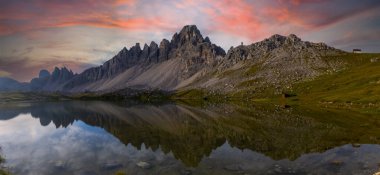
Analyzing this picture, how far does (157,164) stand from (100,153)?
17111 mm

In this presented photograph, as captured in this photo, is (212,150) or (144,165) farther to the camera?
(212,150)

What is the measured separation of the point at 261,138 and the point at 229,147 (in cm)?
1189

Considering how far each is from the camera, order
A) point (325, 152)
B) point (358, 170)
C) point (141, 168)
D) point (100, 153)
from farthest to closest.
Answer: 1. point (100, 153)
2. point (325, 152)
3. point (141, 168)
4. point (358, 170)

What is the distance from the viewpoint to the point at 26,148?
70250 mm

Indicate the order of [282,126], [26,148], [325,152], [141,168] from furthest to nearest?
[282,126], [26,148], [325,152], [141,168]

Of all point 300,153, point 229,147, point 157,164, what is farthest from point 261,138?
point 157,164

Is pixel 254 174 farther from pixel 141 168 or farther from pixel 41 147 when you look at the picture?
pixel 41 147

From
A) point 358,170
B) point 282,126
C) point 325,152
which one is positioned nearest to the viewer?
point 358,170

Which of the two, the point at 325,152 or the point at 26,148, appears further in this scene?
the point at 26,148

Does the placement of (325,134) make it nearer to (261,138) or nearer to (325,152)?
(261,138)

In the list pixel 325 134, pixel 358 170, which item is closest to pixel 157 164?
pixel 358 170

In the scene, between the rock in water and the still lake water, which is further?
the rock in water

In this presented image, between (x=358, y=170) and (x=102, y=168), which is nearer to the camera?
(x=358, y=170)

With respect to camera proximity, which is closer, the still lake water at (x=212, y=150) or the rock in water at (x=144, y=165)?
the still lake water at (x=212, y=150)
